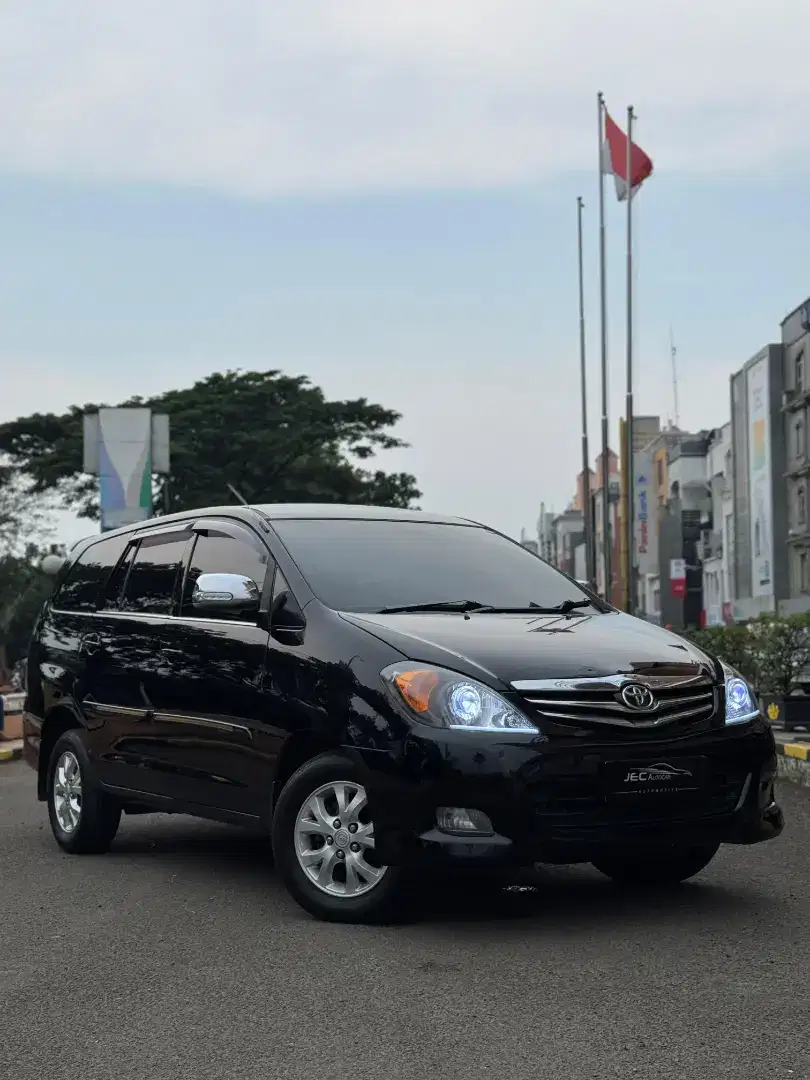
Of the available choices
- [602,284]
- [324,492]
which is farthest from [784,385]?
[602,284]

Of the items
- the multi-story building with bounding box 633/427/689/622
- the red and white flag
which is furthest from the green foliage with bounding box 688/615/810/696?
the multi-story building with bounding box 633/427/689/622

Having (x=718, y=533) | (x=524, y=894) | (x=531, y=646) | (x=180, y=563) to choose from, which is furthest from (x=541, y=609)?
(x=718, y=533)

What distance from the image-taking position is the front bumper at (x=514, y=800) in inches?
227

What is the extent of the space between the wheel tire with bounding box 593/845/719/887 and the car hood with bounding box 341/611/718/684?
36.2 inches

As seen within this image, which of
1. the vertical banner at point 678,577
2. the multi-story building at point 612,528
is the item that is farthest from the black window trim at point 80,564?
the multi-story building at point 612,528

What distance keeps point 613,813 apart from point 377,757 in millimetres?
906

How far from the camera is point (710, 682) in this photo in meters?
6.28

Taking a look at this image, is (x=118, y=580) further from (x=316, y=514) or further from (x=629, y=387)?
(x=629, y=387)

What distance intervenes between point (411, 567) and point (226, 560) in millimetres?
920

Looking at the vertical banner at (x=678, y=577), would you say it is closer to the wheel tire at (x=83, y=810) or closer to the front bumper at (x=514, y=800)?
the wheel tire at (x=83, y=810)

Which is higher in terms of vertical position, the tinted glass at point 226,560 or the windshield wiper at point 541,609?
the tinted glass at point 226,560

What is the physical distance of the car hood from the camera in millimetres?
5973

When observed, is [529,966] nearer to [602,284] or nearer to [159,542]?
[159,542]

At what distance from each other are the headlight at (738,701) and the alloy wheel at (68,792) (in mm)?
3713
